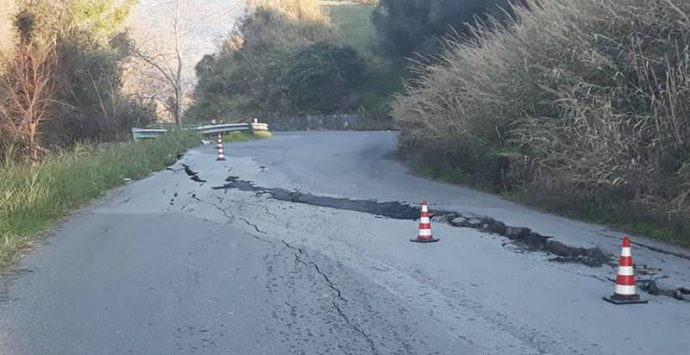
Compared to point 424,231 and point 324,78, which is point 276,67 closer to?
point 324,78

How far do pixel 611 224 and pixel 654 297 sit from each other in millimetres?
4689

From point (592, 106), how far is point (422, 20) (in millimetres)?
29628

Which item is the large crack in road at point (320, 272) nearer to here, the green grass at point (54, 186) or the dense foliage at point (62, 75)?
the green grass at point (54, 186)

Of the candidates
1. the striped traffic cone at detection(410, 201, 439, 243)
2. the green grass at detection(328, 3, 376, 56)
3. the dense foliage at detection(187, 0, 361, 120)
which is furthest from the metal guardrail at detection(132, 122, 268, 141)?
the striped traffic cone at detection(410, 201, 439, 243)

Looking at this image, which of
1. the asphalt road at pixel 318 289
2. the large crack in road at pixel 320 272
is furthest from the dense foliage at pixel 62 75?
the large crack in road at pixel 320 272

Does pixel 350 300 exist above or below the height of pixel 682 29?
below

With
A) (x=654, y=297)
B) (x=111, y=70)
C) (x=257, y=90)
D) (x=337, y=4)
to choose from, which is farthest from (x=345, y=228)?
(x=337, y=4)

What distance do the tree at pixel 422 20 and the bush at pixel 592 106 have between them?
911 centimetres

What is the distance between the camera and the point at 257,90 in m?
63.4

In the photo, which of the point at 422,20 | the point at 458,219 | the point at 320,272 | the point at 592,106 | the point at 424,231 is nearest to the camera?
the point at 320,272

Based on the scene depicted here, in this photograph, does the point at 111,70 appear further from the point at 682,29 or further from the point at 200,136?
the point at 682,29

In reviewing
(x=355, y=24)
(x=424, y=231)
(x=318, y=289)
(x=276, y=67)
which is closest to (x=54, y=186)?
(x=424, y=231)

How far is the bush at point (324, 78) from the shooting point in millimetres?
59000

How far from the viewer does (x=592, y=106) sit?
547 inches
